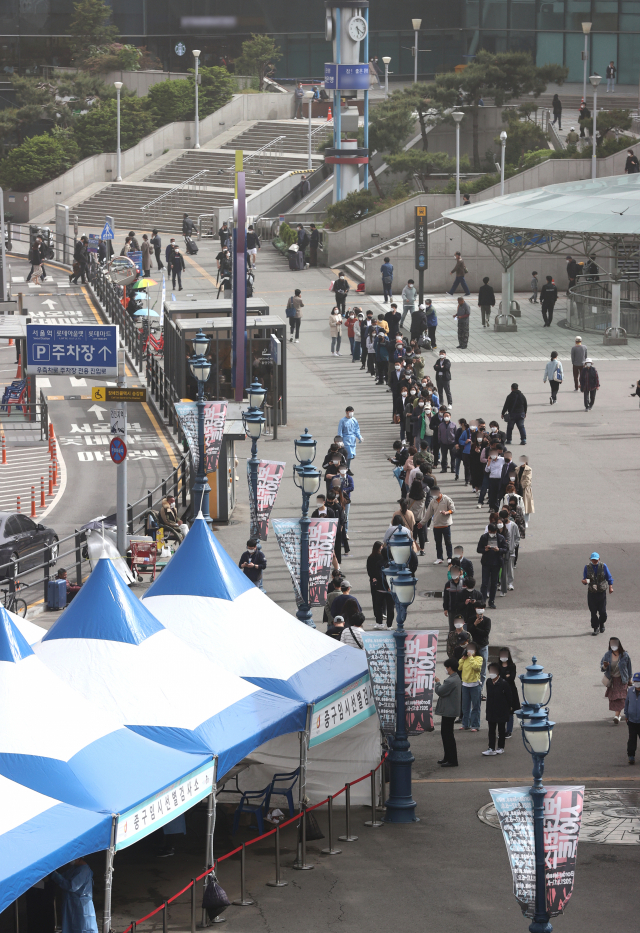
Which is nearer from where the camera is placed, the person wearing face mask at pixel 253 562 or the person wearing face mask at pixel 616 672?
the person wearing face mask at pixel 616 672

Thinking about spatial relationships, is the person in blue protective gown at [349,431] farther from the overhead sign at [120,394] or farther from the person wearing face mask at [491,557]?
the person wearing face mask at [491,557]

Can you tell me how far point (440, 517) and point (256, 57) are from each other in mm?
75470

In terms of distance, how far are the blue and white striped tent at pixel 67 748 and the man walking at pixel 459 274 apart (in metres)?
42.7

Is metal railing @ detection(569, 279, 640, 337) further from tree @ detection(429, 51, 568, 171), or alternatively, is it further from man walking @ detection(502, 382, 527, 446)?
tree @ detection(429, 51, 568, 171)

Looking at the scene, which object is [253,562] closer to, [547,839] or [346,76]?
[547,839]

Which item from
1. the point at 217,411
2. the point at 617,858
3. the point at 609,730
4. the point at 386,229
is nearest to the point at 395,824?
the point at 617,858

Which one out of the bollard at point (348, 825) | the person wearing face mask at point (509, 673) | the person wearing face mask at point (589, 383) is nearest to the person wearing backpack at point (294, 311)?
the person wearing face mask at point (589, 383)

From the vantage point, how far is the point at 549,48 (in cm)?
9312

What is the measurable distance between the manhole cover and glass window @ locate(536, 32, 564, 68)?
82921mm

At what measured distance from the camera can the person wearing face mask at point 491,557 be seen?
75.0 ft

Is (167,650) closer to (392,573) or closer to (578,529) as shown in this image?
(392,573)

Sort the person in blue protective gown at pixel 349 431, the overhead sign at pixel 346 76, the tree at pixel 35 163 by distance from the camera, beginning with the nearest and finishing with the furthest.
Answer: the person in blue protective gown at pixel 349 431 → the overhead sign at pixel 346 76 → the tree at pixel 35 163

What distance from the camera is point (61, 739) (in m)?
13.0

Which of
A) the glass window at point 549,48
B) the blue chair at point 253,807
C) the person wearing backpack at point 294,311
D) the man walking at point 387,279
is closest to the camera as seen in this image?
the blue chair at point 253,807
